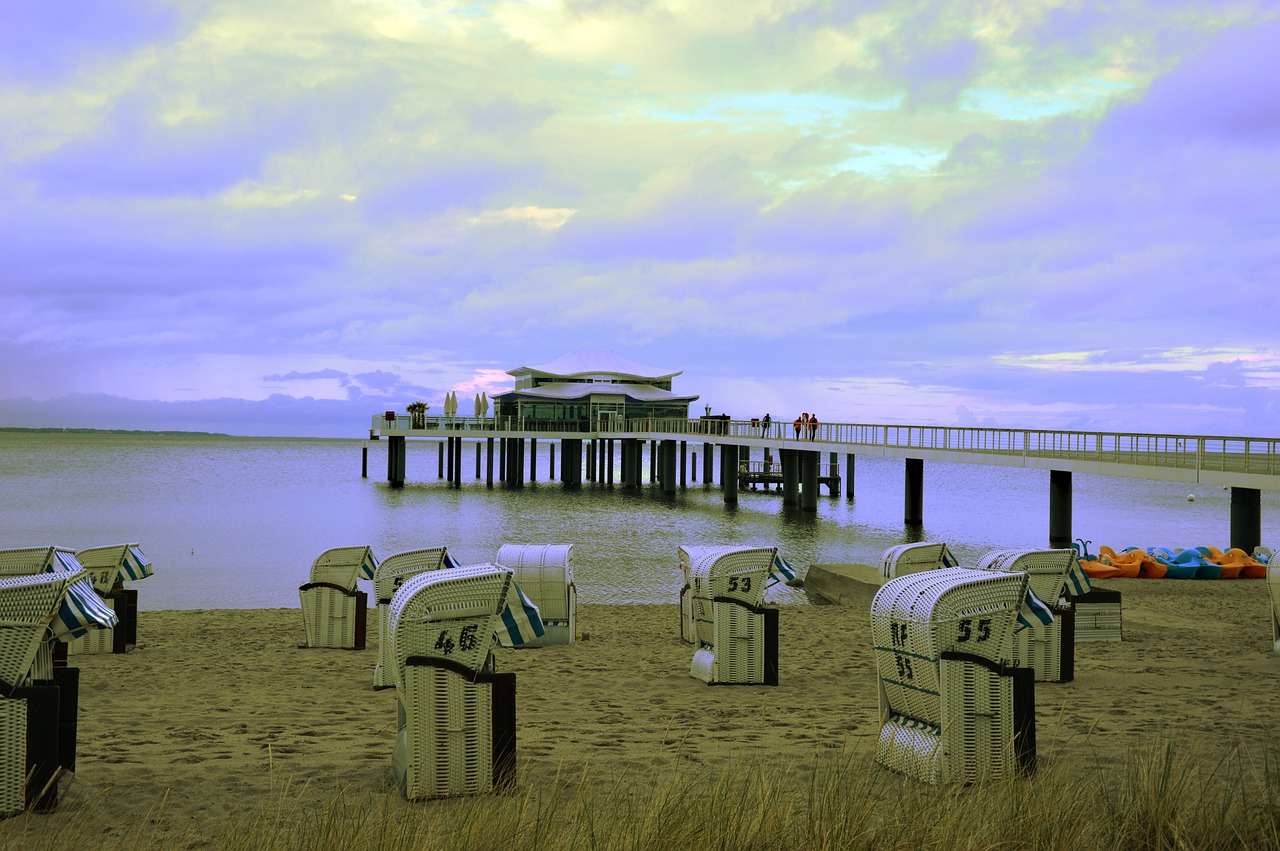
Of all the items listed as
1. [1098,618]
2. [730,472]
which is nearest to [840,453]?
[730,472]

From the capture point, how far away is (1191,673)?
965cm

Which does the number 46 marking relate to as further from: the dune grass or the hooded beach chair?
the hooded beach chair

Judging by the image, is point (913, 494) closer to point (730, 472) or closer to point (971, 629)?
point (730, 472)

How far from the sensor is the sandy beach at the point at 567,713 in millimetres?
5777

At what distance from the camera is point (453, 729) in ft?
17.6

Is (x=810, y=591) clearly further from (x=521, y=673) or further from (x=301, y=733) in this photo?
(x=301, y=733)

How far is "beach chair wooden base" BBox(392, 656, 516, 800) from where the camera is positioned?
5332 mm

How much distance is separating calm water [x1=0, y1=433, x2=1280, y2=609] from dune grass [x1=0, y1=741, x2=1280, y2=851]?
15.4 metres

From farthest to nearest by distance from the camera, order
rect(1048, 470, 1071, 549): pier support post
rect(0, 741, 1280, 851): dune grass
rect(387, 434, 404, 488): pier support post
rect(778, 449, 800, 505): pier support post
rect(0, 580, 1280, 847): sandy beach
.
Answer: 1. rect(387, 434, 404, 488): pier support post
2. rect(778, 449, 800, 505): pier support post
3. rect(1048, 470, 1071, 549): pier support post
4. rect(0, 580, 1280, 847): sandy beach
5. rect(0, 741, 1280, 851): dune grass

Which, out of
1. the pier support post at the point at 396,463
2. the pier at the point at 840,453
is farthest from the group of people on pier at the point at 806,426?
the pier support post at the point at 396,463

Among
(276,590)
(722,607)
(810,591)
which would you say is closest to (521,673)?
(722,607)

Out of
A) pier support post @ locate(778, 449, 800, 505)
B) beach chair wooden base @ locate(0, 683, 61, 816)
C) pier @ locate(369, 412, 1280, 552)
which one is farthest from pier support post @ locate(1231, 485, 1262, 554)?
beach chair wooden base @ locate(0, 683, 61, 816)

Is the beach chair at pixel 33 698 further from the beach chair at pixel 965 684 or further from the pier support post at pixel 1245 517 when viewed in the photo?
the pier support post at pixel 1245 517

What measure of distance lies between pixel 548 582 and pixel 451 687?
652cm
